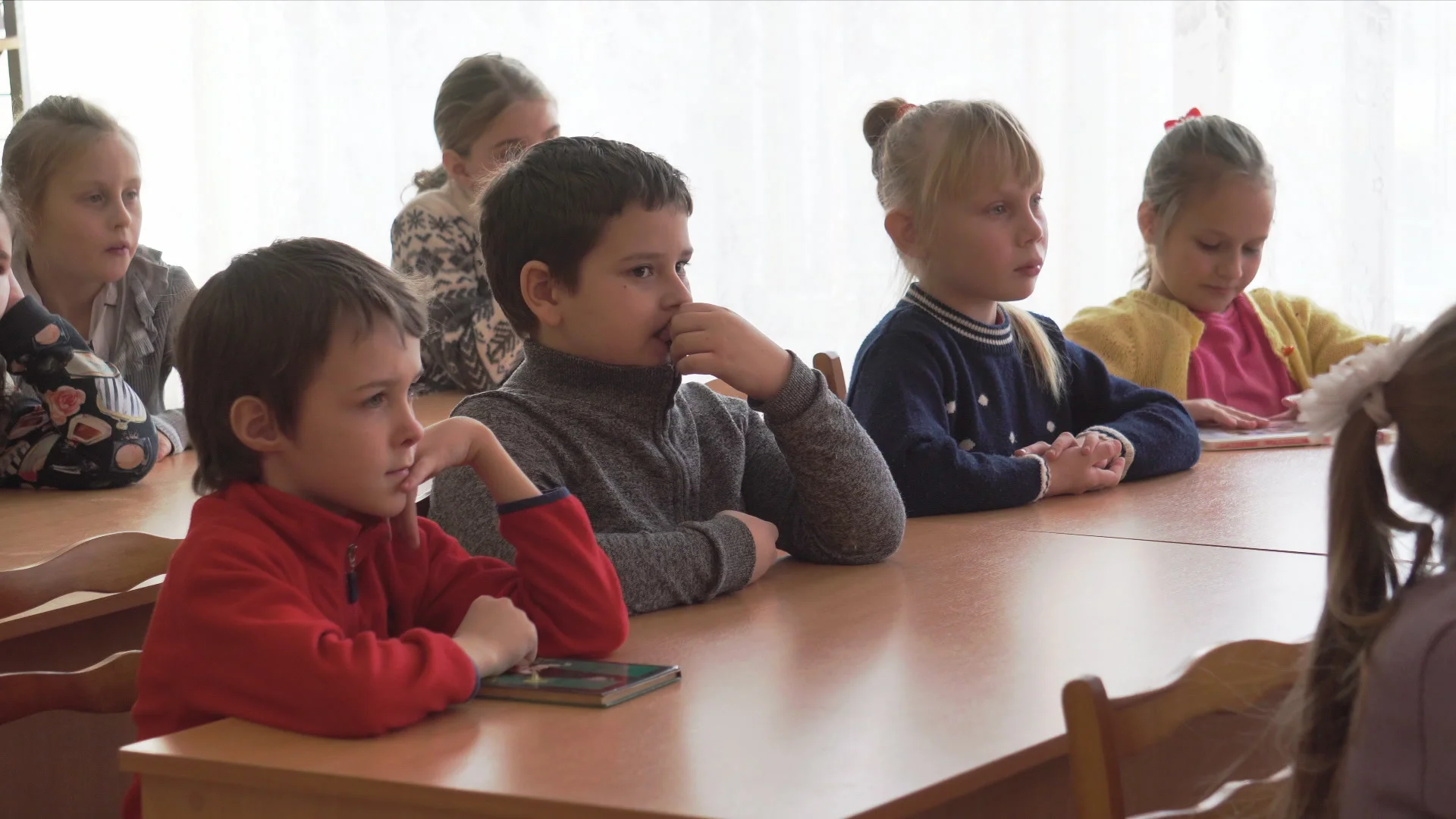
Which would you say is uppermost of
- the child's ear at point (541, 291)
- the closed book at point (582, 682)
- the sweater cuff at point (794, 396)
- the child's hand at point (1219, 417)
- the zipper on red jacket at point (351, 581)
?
the child's ear at point (541, 291)

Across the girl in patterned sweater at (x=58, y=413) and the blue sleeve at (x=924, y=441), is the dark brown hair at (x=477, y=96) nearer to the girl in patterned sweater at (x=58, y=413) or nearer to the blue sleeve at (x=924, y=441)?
the girl in patterned sweater at (x=58, y=413)

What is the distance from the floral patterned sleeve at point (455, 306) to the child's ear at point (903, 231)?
979 millimetres

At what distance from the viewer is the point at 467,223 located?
2955 millimetres

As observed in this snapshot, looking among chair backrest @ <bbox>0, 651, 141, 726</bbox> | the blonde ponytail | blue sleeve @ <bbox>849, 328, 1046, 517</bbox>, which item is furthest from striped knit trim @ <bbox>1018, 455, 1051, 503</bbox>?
chair backrest @ <bbox>0, 651, 141, 726</bbox>

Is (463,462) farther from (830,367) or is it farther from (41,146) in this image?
(41,146)

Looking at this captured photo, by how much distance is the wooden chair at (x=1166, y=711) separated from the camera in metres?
0.95

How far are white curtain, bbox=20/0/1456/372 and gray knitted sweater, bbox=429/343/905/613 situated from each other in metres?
1.40

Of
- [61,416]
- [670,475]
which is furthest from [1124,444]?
[61,416]

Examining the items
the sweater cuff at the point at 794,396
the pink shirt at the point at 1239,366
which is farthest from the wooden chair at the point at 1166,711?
the pink shirt at the point at 1239,366

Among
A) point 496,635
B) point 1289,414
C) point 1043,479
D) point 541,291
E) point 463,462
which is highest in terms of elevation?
point 541,291

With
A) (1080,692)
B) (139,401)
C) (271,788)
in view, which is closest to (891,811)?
(1080,692)

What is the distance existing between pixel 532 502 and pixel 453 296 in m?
1.70

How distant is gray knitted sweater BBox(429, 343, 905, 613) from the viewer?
1.41 metres

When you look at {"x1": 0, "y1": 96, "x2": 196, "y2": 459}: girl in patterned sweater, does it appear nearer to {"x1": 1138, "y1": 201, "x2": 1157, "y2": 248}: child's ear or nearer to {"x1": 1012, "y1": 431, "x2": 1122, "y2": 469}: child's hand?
{"x1": 1012, "y1": 431, "x2": 1122, "y2": 469}: child's hand
